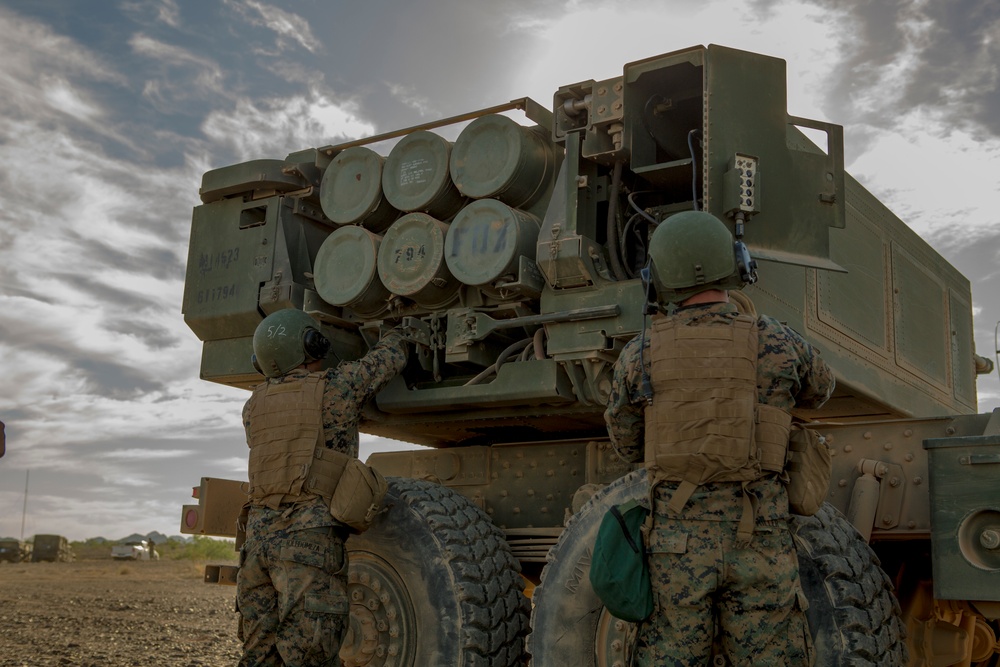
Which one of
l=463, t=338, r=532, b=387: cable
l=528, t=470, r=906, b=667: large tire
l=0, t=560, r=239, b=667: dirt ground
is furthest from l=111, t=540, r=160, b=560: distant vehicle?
→ l=528, t=470, r=906, b=667: large tire

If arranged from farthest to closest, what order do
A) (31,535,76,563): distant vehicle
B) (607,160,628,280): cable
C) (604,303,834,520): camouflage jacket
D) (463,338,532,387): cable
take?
(31,535,76,563): distant vehicle
(463,338,532,387): cable
(607,160,628,280): cable
(604,303,834,520): camouflage jacket

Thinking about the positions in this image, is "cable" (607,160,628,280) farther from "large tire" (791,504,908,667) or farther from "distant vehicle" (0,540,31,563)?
"distant vehicle" (0,540,31,563)

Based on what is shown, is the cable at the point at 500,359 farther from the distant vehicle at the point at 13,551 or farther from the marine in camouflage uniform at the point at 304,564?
the distant vehicle at the point at 13,551

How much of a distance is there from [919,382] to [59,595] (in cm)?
1341

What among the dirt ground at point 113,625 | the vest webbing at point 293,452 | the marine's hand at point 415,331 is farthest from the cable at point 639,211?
the dirt ground at point 113,625

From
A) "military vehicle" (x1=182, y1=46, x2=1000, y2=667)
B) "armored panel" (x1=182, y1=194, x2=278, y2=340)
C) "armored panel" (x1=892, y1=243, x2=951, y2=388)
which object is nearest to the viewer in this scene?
"military vehicle" (x1=182, y1=46, x2=1000, y2=667)

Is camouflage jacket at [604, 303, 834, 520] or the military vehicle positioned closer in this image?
camouflage jacket at [604, 303, 834, 520]

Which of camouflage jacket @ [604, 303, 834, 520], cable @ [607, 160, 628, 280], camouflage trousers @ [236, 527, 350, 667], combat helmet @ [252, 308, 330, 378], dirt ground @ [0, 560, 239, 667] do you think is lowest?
dirt ground @ [0, 560, 239, 667]

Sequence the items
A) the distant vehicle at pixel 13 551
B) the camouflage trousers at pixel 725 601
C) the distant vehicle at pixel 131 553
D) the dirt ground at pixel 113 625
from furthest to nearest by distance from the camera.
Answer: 1. the distant vehicle at pixel 131 553
2. the distant vehicle at pixel 13 551
3. the dirt ground at pixel 113 625
4. the camouflage trousers at pixel 725 601

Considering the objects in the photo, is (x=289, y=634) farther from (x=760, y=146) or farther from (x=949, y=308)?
(x=949, y=308)

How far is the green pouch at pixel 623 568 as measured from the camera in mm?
3271

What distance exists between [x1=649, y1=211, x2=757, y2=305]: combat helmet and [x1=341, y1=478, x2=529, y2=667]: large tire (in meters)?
1.79

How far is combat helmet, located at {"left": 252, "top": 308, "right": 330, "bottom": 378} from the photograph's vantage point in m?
4.98

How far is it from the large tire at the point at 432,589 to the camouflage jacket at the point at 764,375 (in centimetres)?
139
